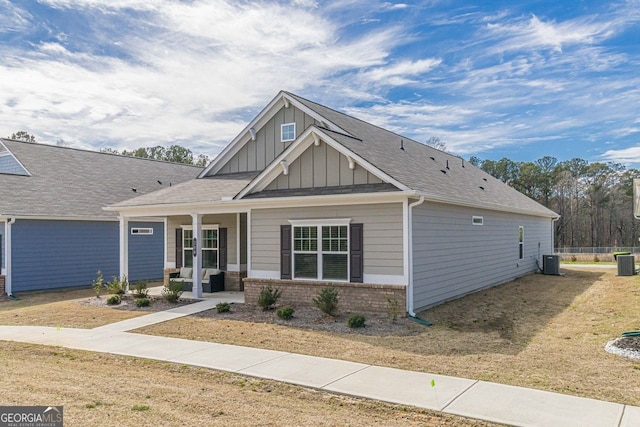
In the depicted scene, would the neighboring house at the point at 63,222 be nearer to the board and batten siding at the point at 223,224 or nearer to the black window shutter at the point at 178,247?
the board and batten siding at the point at 223,224

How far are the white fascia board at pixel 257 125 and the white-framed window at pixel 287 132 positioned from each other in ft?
2.13

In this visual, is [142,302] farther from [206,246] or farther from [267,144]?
[267,144]

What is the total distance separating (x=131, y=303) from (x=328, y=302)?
686 centimetres

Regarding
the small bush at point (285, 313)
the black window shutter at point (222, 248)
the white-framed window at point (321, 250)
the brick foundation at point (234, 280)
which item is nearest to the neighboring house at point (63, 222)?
the black window shutter at point (222, 248)

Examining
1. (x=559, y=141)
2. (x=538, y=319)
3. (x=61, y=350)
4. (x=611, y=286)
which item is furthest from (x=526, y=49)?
(x=559, y=141)

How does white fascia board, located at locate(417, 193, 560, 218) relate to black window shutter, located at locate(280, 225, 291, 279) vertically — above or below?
above

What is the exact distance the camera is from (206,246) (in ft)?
56.4

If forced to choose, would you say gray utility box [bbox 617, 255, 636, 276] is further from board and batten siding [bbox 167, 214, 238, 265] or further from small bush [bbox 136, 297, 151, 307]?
small bush [bbox 136, 297, 151, 307]

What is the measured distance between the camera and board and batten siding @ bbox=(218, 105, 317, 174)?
55.8 feet

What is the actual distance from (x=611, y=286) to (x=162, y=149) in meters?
58.1

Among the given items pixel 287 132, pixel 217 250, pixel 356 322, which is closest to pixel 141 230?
pixel 217 250

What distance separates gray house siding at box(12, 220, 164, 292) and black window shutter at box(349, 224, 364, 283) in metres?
12.1

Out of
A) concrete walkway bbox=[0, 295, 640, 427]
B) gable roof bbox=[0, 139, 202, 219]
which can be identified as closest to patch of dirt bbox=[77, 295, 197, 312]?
concrete walkway bbox=[0, 295, 640, 427]

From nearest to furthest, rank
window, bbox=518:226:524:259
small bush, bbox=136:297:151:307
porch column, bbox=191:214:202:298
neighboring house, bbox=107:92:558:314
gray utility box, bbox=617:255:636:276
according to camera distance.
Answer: neighboring house, bbox=107:92:558:314
small bush, bbox=136:297:151:307
porch column, bbox=191:214:202:298
window, bbox=518:226:524:259
gray utility box, bbox=617:255:636:276
